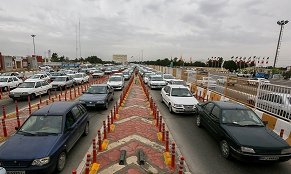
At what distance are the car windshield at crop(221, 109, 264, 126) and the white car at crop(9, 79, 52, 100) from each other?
1358 cm

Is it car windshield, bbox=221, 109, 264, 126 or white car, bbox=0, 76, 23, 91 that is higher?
car windshield, bbox=221, 109, 264, 126

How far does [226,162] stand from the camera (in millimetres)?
5172

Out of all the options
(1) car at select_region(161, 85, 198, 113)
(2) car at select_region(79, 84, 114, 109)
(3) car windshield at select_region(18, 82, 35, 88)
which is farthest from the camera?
(3) car windshield at select_region(18, 82, 35, 88)

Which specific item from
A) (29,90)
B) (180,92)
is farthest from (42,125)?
(29,90)

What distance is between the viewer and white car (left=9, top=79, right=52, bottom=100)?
40.3 ft

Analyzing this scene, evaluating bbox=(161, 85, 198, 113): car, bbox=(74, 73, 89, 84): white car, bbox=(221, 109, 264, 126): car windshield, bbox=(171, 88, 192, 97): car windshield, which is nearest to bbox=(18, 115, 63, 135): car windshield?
bbox=(221, 109, 264, 126): car windshield

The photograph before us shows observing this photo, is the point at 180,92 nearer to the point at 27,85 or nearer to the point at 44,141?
the point at 44,141

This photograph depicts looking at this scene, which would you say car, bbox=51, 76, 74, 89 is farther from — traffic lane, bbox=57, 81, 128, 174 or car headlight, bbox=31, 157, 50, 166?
car headlight, bbox=31, 157, 50, 166

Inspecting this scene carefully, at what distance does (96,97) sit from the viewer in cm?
1032

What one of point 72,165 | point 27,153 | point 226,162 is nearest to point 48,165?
point 27,153

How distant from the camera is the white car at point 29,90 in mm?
12281

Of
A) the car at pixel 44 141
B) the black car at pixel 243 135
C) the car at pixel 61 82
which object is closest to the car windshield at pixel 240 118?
the black car at pixel 243 135

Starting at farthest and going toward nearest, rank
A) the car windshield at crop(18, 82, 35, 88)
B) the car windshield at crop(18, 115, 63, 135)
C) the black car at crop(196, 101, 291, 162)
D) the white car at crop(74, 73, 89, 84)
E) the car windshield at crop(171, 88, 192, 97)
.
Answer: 1. the white car at crop(74, 73, 89, 84)
2. the car windshield at crop(18, 82, 35, 88)
3. the car windshield at crop(171, 88, 192, 97)
4. the car windshield at crop(18, 115, 63, 135)
5. the black car at crop(196, 101, 291, 162)

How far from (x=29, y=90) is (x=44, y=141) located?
34.5 ft
